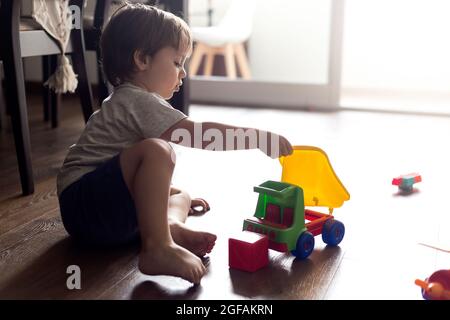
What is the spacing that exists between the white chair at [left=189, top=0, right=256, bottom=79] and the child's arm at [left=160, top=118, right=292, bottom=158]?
211 centimetres

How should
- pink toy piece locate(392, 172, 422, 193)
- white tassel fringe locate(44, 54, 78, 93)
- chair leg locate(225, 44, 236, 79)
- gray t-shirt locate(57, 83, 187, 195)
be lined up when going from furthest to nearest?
chair leg locate(225, 44, 236, 79) → white tassel fringe locate(44, 54, 78, 93) → pink toy piece locate(392, 172, 422, 193) → gray t-shirt locate(57, 83, 187, 195)

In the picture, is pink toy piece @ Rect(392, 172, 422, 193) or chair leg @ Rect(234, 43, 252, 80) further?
chair leg @ Rect(234, 43, 252, 80)

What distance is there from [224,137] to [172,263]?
0.82ft

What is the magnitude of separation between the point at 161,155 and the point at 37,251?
1.09 feet

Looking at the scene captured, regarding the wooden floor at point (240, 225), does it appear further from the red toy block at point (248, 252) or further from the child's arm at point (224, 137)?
the child's arm at point (224, 137)

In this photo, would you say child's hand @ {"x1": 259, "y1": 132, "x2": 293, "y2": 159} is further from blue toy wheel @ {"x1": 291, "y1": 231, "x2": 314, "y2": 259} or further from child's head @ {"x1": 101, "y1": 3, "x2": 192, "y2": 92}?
child's head @ {"x1": 101, "y1": 3, "x2": 192, "y2": 92}

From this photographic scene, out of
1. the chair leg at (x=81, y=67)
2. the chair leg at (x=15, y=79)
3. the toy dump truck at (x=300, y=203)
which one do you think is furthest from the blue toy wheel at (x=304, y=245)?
the chair leg at (x=81, y=67)

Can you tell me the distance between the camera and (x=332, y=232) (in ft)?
3.58

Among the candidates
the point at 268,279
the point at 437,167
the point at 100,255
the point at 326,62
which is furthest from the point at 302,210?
the point at 326,62

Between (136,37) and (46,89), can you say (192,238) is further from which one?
(46,89)

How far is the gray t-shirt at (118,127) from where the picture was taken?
102 cm

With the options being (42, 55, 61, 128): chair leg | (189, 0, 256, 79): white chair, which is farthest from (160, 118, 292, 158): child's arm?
(189, 0, 256, 79): white chair

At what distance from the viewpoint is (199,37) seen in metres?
3.13

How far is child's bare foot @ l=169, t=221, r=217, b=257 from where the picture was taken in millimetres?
1040
